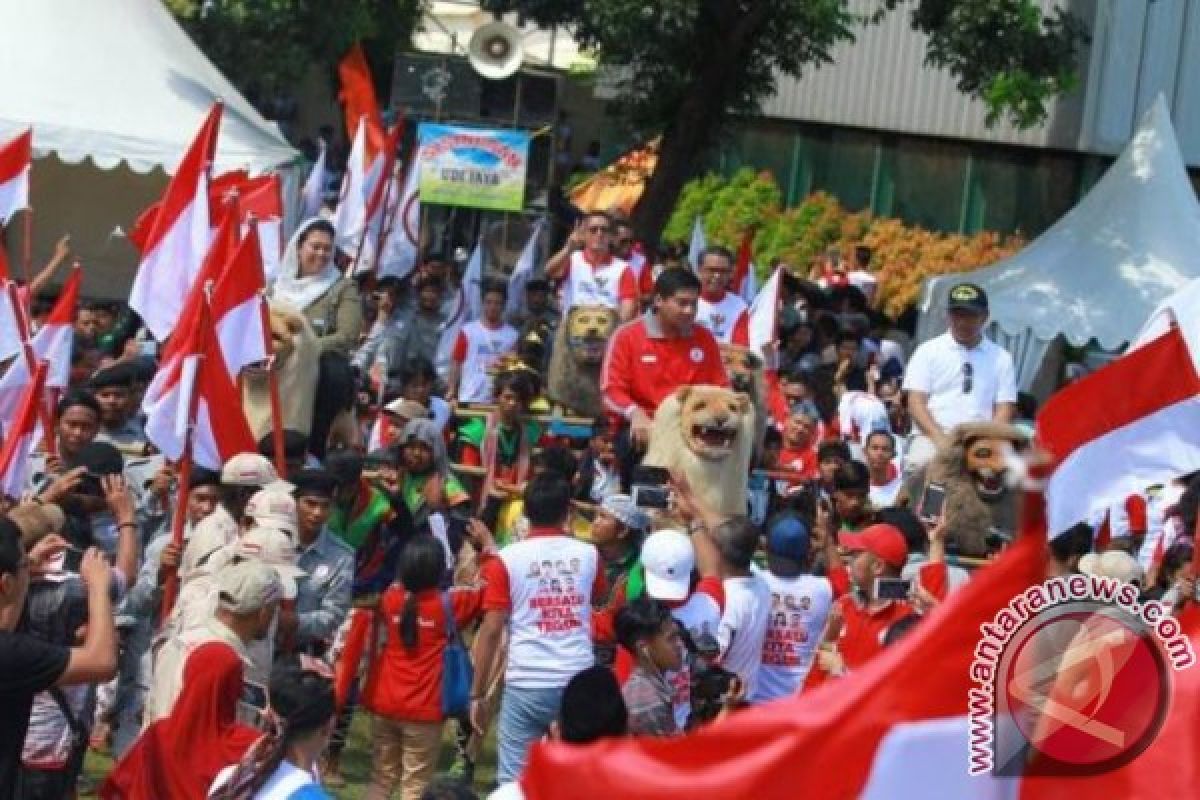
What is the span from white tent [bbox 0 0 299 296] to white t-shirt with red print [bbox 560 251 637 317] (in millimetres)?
4385

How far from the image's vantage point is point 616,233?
1873cm

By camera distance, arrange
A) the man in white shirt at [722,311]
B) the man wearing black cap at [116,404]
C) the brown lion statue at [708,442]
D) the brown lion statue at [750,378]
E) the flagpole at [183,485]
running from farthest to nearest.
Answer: the man in white shirt at [722,311]
the brown lion statue at [750,378]
the brown lion statue at [708,442]
the man wearing black cap at [116,404]
the flagpole at [183,485]

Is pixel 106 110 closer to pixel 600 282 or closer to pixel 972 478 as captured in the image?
pixel 600 282

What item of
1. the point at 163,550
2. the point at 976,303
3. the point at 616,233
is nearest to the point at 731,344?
the point at 976,303

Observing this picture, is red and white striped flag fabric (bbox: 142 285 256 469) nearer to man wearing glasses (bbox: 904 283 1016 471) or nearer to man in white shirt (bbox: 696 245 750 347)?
man wearing glasses (bbox: 904 283 1016 471)

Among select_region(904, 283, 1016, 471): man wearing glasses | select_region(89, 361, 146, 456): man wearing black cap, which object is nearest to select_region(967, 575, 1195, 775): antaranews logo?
select_region(89, 361, 146, 456): man wearing black cap

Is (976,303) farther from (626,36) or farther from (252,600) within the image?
(626,36)

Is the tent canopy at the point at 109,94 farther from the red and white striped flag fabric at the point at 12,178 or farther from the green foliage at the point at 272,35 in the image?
the green foliage at the point at 272,35

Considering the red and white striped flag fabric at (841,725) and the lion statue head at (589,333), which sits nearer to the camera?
the red and white striped flag fabric at (841,725)

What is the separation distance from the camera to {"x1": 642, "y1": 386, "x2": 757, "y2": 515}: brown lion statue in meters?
13.3

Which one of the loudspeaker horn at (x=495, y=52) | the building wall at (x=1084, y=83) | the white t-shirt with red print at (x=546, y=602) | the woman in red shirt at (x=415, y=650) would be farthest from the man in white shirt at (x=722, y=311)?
the building wall at (x=1084, y=83)

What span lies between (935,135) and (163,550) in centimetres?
2317

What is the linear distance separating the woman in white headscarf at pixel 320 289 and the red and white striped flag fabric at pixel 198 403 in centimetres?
397

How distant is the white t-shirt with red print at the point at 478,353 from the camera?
715 inches
